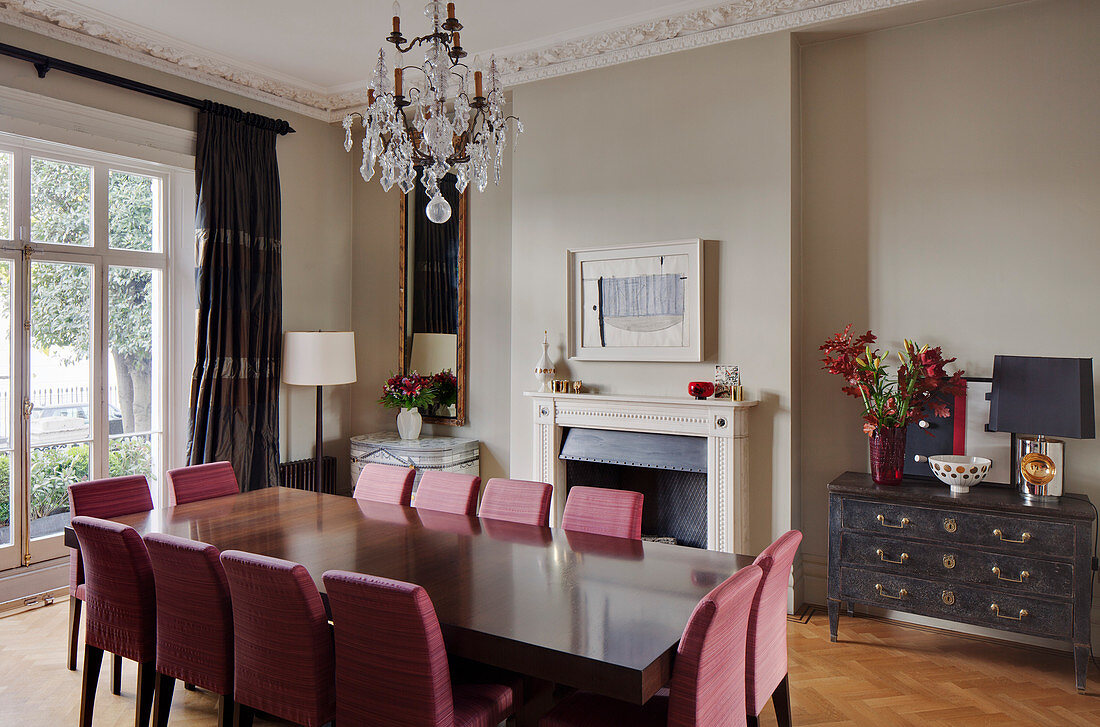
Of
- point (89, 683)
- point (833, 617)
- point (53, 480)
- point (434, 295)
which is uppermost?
point (434, 295)

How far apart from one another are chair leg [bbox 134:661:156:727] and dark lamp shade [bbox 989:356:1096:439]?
3.54m

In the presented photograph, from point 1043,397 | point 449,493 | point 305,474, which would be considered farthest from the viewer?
point 305,474

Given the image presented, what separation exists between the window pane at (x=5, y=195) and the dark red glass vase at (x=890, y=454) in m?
4.65

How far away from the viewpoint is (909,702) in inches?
116

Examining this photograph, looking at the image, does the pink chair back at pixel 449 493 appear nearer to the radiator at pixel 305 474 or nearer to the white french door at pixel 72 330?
the radiator at pixel 305 474

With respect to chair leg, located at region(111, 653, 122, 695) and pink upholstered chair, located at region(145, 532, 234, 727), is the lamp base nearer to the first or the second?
pink upholstered chair, located at region(145, 532, 234, 727)

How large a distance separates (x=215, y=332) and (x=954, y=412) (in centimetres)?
428

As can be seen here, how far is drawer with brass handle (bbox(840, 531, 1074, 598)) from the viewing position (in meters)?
3.08

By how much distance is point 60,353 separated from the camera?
422cm

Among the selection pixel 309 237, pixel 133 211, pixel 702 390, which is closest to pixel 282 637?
pixel 702 390

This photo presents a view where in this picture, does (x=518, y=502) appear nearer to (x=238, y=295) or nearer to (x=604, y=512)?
→ (x=604, y=512)

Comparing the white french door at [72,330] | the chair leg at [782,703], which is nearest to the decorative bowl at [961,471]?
the chair leg at [782,703]

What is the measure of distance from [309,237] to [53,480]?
2309 mm

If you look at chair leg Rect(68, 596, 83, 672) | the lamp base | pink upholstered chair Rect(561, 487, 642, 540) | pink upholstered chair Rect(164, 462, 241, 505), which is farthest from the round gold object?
chair leg Rect(68, 596, 83, 672)
